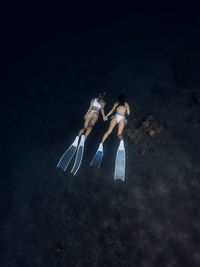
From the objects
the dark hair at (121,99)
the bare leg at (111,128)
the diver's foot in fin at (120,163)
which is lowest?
the diver's foot in fin at (120,163)

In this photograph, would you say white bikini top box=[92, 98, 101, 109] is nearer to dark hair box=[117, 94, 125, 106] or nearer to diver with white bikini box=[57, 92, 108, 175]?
diver with white bikini box=[57, 92, 108, 175]

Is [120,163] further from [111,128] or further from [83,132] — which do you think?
[83,132]

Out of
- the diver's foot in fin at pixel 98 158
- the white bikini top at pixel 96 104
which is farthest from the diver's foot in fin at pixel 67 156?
the white bikini top at pixel 96 104

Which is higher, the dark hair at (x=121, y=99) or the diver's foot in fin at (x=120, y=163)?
the dark hair at (x=121, y=99)

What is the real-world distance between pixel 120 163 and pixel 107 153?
748 millimetres

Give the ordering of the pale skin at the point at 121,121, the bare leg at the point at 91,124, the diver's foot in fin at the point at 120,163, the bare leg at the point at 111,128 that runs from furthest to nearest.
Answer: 1. the bare leg at the point at 91,124
2. the bare leg at the point at 111,128
3. the pale skin at the point at 121,121
4. the diver's foot in fin at the point at 120,163

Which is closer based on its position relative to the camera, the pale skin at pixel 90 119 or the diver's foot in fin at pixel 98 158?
the diver's foot in fin at pixel 98 158

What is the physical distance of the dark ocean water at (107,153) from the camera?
5469mm

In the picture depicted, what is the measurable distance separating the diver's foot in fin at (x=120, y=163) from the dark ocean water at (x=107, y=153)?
0.71 ft

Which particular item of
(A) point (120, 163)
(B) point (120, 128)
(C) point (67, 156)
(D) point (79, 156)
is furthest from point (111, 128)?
(C) point (67, 156)

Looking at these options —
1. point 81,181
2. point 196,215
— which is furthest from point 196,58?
point 81,181

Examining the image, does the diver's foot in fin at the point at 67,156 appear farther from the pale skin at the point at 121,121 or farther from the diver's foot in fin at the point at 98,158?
the pale skin at the point at 121,121

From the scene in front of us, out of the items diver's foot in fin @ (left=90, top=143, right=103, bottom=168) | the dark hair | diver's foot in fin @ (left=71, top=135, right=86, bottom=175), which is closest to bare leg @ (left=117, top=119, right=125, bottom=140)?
the dark hair

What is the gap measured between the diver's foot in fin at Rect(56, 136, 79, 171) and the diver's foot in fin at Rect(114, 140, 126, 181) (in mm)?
1918
